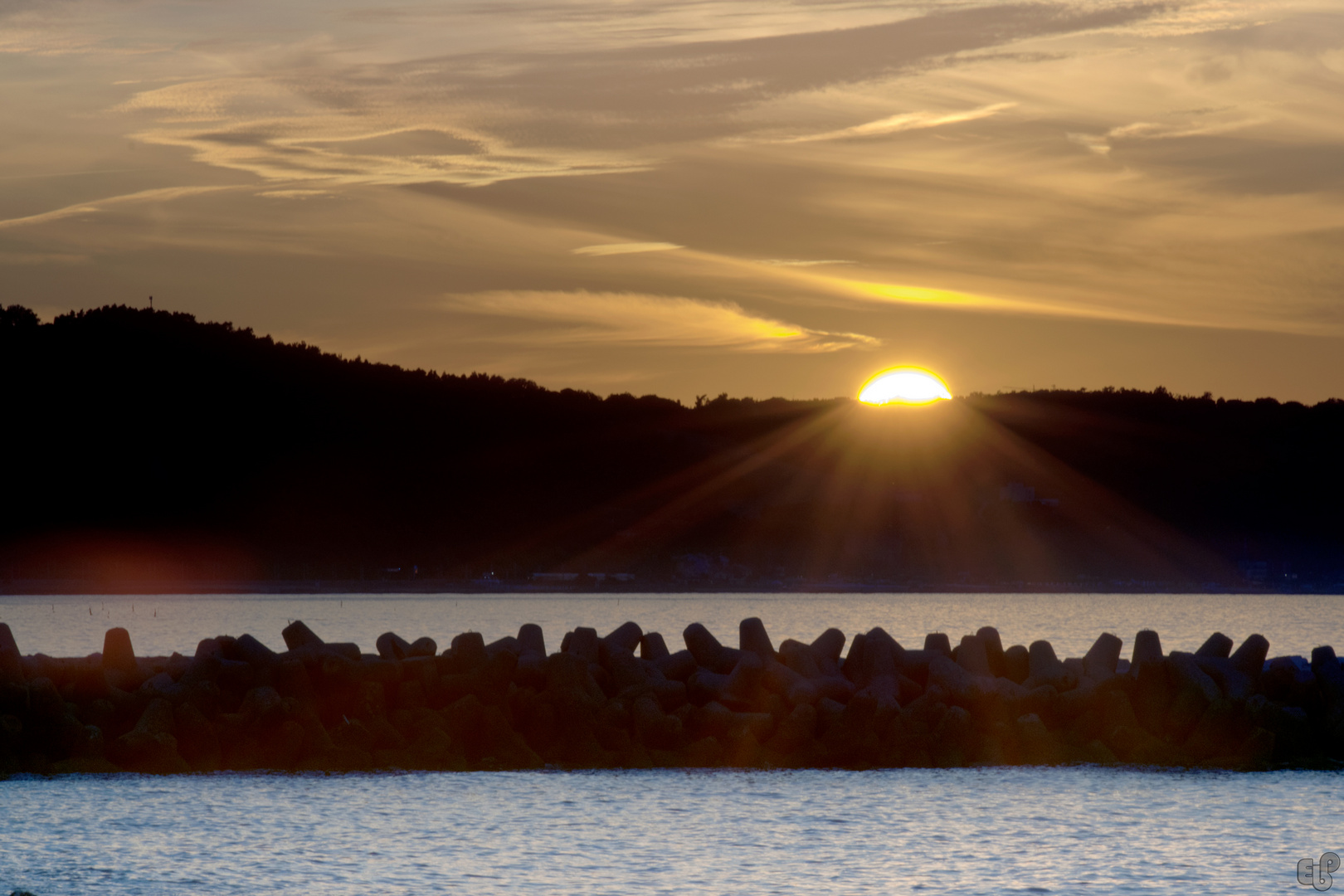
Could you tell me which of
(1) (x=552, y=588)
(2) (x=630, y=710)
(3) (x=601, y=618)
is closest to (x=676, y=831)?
(2) (x=630, y=710)

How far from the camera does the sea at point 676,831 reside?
14453mm

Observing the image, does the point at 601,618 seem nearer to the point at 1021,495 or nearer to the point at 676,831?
the point at 676,831

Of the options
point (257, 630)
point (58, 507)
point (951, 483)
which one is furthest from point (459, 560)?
point (257, 630)

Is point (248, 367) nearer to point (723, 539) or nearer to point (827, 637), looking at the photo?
point (723, 539)

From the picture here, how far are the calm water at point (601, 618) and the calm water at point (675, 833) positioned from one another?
3340 centimetres

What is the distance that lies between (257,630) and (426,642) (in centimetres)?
5584

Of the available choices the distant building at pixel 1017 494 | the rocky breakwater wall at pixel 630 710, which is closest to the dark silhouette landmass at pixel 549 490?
the distant building at pixel 1017 494

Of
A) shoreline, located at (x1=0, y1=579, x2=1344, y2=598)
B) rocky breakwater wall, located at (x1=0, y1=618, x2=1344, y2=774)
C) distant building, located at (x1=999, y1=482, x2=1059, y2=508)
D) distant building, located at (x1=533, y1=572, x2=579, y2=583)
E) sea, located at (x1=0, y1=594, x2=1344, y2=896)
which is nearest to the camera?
sea, located at (x1=0, y1=594, x2=1344, y2=896)

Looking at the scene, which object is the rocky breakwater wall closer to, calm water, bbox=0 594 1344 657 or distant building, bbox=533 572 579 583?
calm water, bbox=0 594 1344 657

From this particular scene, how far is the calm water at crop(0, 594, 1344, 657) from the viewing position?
6569cm

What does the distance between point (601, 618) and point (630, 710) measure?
74833 mm

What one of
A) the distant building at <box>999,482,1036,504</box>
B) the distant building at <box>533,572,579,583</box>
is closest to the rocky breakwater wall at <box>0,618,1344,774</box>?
the distant building at <box>533,572,579,583</box>

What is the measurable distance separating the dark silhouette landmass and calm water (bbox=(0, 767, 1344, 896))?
138 m

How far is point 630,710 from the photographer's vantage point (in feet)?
65.9
